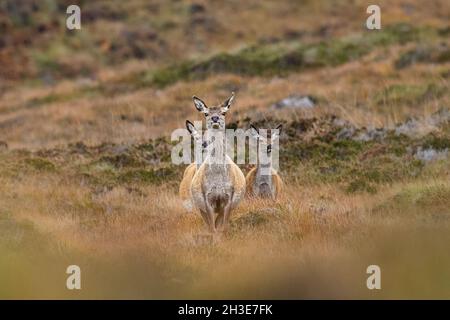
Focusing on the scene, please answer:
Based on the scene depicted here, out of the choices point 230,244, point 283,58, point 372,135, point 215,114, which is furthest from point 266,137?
point 283,58

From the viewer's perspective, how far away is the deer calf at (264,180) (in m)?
16.2

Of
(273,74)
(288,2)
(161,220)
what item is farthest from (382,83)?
(288,2)

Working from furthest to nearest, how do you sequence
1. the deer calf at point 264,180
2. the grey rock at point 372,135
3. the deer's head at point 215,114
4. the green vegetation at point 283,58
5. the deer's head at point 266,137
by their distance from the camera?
1. the green vegetation at point 283,58
2. the grey rock at point 372,135
3. the deer's head at point 266,137
4. the deer calf at point 264,180
5. the deer's head at point 215,114

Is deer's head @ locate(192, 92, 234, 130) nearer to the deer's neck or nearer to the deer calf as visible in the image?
the deer's neck

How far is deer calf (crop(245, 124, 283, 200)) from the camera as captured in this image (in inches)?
639

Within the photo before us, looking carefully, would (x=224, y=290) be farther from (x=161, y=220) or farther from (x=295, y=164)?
(x=295, y=164)

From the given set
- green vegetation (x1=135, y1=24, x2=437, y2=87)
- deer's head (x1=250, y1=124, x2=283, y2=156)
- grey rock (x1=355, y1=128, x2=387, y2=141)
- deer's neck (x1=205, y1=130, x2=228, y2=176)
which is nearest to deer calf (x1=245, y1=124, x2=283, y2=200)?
deer's head (x1=250, y1=124, x2=283, y2=156)

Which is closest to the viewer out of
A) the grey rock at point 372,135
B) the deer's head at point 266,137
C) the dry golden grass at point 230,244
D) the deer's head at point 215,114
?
the dry golden grass at point 230,244

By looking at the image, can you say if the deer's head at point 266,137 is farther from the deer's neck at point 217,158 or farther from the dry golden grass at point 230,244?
the deer's neck at point 217,158

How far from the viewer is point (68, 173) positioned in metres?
19.6

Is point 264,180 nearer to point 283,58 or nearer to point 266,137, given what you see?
point 266,137

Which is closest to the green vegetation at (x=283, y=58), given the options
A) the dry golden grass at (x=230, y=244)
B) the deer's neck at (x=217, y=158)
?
the dry golden grass at (x=230, y=244)

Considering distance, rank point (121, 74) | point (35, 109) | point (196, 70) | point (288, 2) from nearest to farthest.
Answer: point (35, 109) < point (196, 70) < point (121, 74) < point (288, 2)

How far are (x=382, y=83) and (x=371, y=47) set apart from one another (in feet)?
36.7
